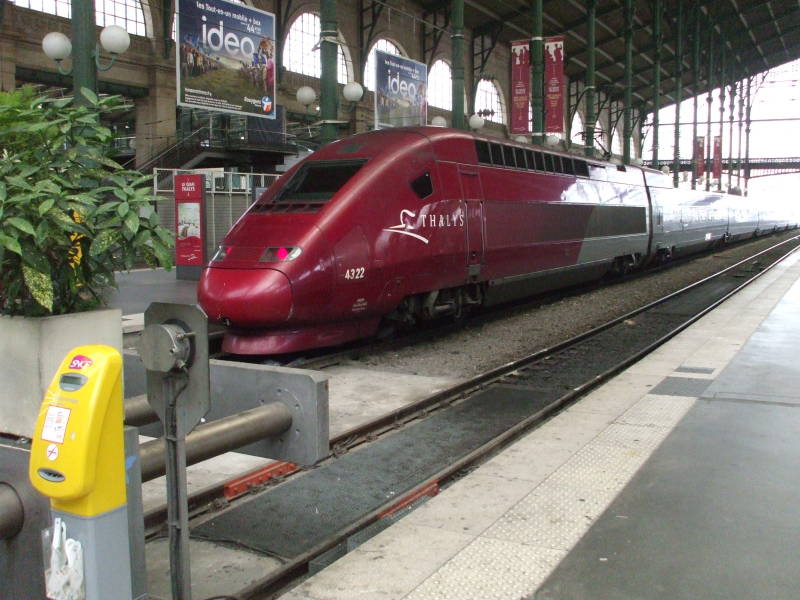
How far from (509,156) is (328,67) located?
10.3 ft

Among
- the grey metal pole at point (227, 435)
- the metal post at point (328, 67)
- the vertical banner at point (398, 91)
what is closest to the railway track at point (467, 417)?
the grey metal pole at point (227, 435)

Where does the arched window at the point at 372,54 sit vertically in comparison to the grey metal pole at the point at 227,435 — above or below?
above

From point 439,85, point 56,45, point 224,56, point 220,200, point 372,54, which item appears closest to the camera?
point 224,56

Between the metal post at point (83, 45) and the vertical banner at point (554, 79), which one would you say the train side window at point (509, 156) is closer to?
the metal post at point (83, 45)

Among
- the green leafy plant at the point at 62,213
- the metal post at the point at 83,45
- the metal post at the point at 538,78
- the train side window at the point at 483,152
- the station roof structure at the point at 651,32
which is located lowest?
the green leafy plant at the point at 62,213

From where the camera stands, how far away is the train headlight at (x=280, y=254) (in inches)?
312

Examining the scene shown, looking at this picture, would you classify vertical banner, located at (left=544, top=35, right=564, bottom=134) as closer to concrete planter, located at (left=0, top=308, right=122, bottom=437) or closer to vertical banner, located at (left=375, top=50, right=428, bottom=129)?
vertical banner, located at (left=375, top=50, right=428, bottom=129)

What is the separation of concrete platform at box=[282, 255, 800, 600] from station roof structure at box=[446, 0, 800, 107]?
29.7 m

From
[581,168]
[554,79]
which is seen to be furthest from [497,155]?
[554,79]

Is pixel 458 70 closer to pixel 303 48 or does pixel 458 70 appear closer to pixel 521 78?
pixel 521 78

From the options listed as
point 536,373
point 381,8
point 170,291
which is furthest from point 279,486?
point 381,8

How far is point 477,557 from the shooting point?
11.4 feet

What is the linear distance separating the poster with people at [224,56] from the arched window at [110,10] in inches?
467

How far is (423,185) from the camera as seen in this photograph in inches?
377
